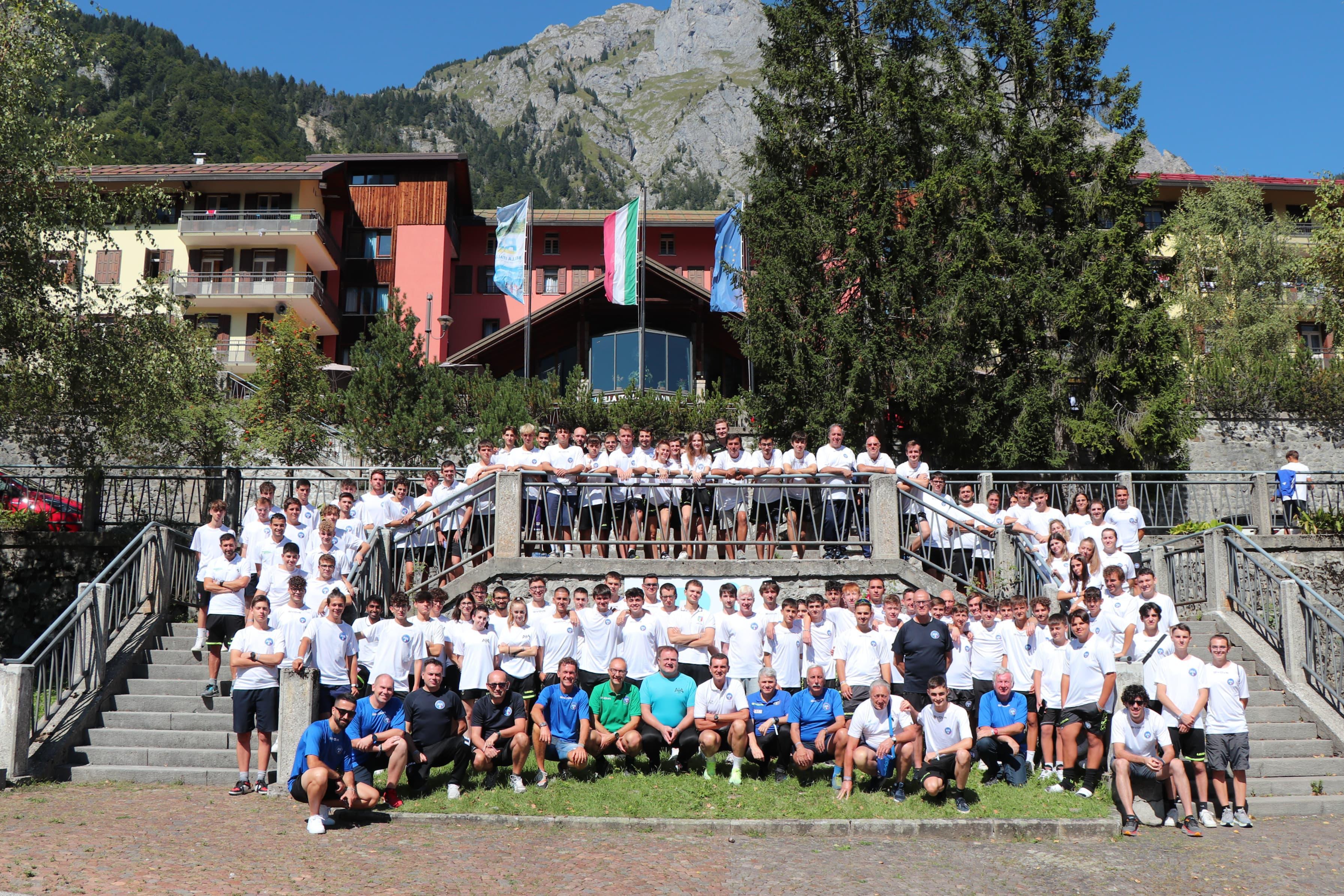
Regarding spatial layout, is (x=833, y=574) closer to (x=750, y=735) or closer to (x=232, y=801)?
(x=750, y=735)

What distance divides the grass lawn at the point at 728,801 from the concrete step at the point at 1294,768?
2.02m

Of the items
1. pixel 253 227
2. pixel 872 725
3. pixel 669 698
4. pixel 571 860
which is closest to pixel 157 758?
pixel 571 860

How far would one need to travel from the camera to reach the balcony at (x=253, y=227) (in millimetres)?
41250

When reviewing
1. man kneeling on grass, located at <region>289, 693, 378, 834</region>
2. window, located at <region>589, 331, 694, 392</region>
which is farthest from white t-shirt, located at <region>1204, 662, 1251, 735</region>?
window, located at <region>589, 331, 694, 392</region>

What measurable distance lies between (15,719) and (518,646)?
15.4 feet

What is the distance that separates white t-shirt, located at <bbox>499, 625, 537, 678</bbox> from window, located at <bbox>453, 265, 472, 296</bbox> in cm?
3888

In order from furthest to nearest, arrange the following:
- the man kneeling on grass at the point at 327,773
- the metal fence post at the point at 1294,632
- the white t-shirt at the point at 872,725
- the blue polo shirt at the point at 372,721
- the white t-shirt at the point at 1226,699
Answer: the metal fence post at the point at 1294,632
the white t-shirt at the point at 872,725
the white t-shirt at the point at 1226,699
the blue polo shirt at the point at 372,721
the man kneeling on grass at the point at 327,773

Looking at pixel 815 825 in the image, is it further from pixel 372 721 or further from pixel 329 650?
pixel 329 650

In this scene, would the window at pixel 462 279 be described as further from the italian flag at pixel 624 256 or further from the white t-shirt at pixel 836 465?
the white t-shirt at pixel 836 465

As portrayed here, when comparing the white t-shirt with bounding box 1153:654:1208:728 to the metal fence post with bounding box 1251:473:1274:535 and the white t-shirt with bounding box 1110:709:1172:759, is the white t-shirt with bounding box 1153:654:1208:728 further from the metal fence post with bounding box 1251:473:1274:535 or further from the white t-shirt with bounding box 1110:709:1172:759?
the metal fence post with bounding box 1251:473:1274:535

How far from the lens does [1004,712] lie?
9.48 m

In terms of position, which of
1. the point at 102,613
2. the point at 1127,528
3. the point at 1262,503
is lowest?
the point at 102,613

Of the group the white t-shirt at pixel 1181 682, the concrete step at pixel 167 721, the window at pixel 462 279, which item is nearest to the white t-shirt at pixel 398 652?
the concrete step at pixel 167 721

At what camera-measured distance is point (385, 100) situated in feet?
445
